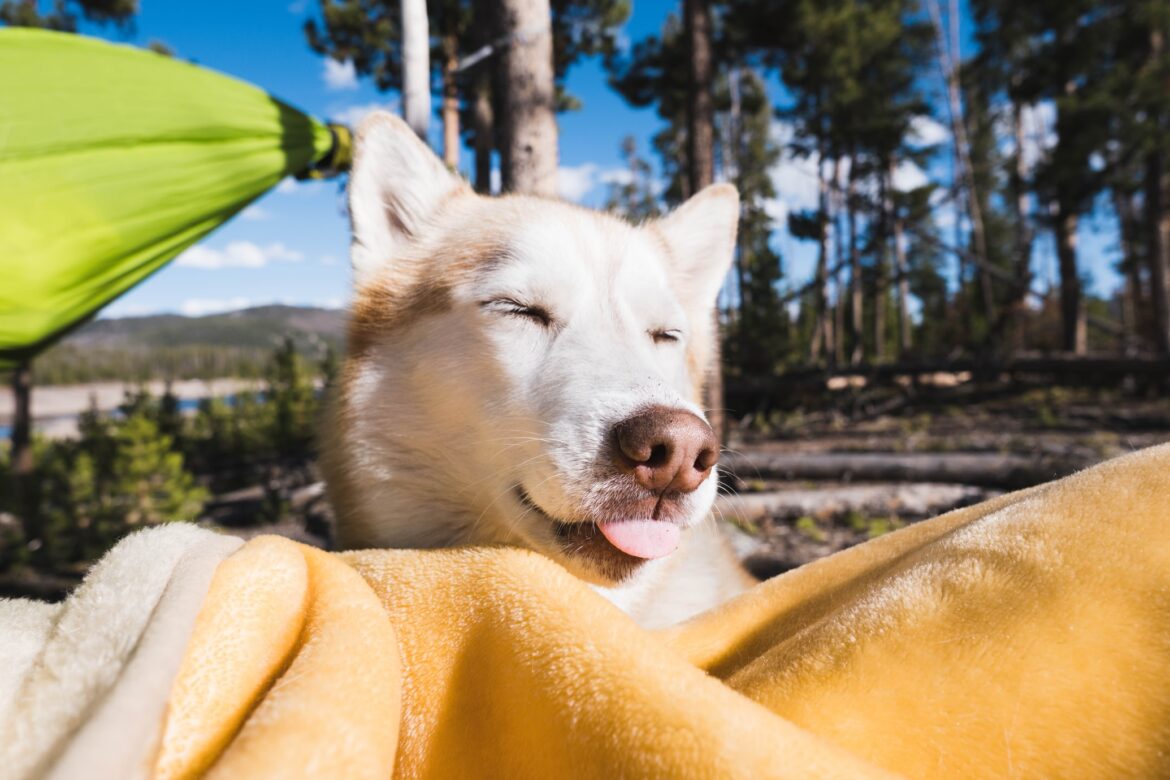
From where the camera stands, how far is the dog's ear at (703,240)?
2.56 m

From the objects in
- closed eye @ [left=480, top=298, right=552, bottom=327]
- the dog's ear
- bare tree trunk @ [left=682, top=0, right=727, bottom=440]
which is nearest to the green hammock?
closed eye @ [left=480, top=298, right=552, bottom=327]

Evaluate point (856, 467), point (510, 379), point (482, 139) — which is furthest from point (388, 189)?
point (482, 139)

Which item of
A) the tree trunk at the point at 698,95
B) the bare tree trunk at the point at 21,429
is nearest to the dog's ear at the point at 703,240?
the tree trunk at the point at 698,95

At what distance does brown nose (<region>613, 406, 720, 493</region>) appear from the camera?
1.27 metres

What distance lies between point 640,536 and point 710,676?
570 millimetres

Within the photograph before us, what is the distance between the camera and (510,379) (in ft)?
5.51

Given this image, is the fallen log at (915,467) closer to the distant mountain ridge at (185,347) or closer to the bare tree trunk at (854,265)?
the distant mountain ridge at (185,347)

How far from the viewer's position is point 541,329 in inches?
70.4

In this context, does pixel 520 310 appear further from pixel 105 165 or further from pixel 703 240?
pixel 105 165

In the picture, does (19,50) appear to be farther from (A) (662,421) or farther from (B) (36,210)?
(A) (662,421)

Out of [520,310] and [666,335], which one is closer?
[520,310]

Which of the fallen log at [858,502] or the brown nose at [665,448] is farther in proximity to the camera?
the fallen log at [858,502]

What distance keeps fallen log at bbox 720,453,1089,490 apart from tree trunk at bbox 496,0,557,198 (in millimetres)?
2732

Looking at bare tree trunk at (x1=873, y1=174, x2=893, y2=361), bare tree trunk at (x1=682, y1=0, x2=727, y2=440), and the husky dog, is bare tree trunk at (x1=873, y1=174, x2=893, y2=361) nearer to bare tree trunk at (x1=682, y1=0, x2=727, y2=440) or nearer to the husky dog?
bare tree trunk at (x1=682, y1=0, x2=727, y2=440)
